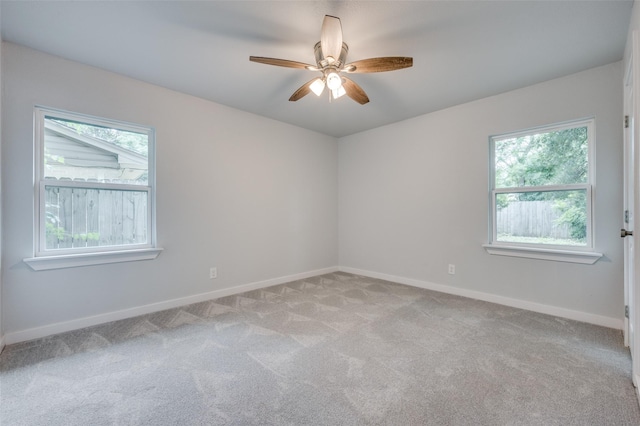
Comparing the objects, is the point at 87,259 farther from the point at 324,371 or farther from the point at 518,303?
the point at 518,303

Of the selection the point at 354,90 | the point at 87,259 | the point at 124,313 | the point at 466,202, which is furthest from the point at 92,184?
the point at 466,202

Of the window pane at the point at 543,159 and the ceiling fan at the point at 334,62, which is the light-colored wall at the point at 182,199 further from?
the window pane at the point at 543,159

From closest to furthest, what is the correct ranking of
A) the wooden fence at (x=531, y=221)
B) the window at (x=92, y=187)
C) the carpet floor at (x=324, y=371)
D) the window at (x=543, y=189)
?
1. the carpet floor at (x=324, y=371)
2. the window at (x=92, y=187)
3. the window at (x=543, y=189)
4. the wooden fence at (x=531, y=221)

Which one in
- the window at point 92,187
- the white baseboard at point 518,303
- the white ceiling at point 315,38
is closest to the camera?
the white ceiling at point 315,38

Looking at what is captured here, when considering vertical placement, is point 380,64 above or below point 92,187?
above

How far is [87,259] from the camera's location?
2482mm

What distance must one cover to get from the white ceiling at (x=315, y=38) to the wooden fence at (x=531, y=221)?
51.4 inches

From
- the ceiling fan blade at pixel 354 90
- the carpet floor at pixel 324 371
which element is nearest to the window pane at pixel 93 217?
the carpet floor at pixel 324 371

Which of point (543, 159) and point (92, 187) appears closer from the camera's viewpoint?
point (92, 187)

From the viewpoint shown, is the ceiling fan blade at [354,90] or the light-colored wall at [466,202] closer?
the ceiling fan blade at [354,90]

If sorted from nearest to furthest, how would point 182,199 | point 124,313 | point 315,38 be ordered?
point 315,38 → point 124,313 → point 182,199

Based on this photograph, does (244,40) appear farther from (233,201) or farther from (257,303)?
(257,303)

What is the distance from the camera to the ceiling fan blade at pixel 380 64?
Result: 1.91m

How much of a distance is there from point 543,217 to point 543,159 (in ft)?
2.04
